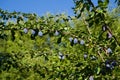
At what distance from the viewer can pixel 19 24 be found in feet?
12.8

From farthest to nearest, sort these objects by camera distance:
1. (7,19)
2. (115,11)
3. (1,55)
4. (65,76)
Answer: (115,11) → (1,55) → (7,19) → (65,76)

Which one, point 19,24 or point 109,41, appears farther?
point 19,24

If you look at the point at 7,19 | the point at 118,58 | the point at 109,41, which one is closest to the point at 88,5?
the point at 109,41

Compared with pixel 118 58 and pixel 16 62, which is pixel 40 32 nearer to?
pixel 118 58

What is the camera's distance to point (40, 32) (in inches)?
151

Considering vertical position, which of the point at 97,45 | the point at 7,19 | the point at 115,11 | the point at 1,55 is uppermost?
the point at 115,11

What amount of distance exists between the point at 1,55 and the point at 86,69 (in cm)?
162

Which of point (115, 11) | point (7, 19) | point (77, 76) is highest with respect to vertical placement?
point (115, 11)

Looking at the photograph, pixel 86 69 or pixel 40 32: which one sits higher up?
pixel 40 32

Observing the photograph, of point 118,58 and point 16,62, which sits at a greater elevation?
point 16,62

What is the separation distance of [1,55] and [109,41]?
6.01 feet

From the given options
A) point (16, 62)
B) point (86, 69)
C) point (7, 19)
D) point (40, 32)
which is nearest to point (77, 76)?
point (86, 69)

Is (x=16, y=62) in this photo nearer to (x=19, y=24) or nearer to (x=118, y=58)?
(x=19, y=24)

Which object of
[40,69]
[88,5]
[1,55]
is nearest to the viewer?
[88,5]
